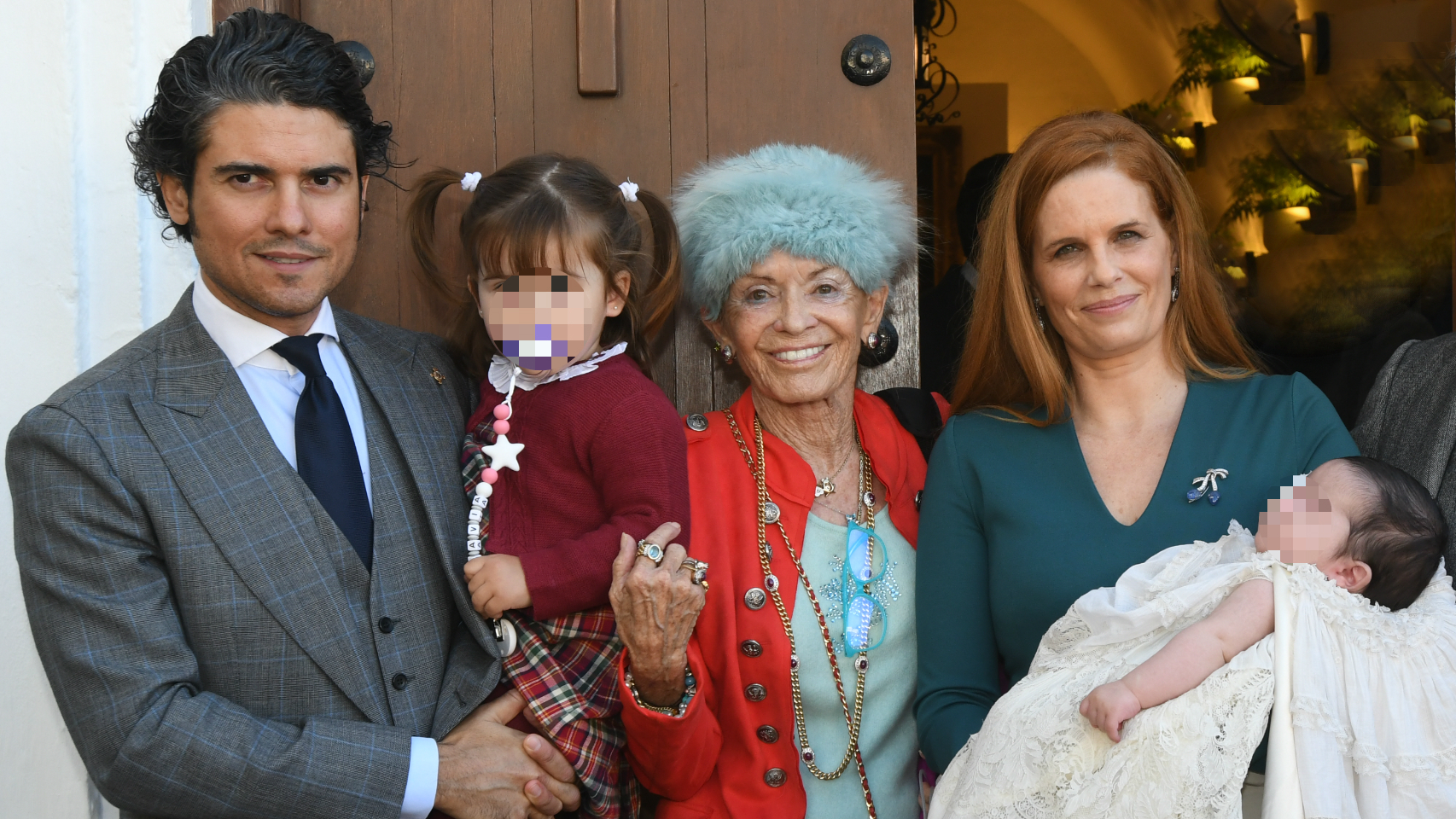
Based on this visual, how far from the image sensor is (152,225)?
2.53 m

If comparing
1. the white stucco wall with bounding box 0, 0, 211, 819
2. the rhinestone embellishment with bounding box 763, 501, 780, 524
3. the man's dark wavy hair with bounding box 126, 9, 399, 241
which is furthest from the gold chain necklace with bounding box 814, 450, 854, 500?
the white stucco wall with bounding box 0, 0, 211, 819

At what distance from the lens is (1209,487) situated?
2.12 m

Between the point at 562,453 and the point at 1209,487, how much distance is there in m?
1.21

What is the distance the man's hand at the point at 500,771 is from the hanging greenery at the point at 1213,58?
13.9 feet

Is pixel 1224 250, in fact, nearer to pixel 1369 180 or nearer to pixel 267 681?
pixel 1369 180

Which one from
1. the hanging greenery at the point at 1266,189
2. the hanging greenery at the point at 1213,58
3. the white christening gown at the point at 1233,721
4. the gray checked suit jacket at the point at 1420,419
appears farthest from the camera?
the hanging greenery at the point at 1213,58

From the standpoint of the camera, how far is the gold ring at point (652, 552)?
202 cm

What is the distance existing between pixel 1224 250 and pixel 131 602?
438 centimetres

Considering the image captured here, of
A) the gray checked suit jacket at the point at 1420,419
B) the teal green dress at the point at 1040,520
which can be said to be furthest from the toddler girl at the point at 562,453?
the gray checked suit jacket at the point at 1420,419

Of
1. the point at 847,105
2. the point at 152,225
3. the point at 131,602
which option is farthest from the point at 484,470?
the point at 847,105

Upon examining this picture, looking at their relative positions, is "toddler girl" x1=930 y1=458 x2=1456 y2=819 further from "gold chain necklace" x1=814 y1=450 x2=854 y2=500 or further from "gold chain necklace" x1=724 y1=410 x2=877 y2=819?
"gold chain necklace" x1=814 y1=450 x2=854 y2=500

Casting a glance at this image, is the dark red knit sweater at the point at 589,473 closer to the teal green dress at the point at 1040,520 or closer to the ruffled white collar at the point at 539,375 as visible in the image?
the ruffled white collar at the point at 539,375

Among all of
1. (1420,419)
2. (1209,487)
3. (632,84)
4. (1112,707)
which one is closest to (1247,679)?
(1112,707)

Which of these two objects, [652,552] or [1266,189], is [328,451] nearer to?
[652,552]
